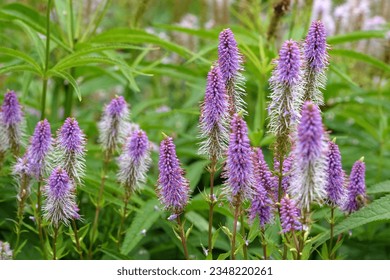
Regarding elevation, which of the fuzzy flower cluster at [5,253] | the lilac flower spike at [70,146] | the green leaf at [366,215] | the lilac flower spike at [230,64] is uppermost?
the lilac flower spike at [230,64]

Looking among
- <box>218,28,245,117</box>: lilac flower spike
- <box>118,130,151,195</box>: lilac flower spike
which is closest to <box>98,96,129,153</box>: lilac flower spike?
<box>118,130,151,195</box>: lilac flower spike

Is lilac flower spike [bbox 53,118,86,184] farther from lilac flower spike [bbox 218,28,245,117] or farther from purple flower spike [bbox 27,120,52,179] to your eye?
lilac flower spike [bbox 218,28,245,117]

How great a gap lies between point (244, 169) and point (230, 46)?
17.7 inches

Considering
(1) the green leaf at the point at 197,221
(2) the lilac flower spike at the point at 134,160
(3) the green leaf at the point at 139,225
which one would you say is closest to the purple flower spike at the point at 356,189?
(2) the lilac flower spike at the point at 134,160

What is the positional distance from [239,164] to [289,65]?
14.1 inches

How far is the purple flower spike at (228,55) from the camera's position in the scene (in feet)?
7.24

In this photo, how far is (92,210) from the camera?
3496mm

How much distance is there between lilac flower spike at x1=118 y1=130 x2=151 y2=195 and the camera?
2.48 m

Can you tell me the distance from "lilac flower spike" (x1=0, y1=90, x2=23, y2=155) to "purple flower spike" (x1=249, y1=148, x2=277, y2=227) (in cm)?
110

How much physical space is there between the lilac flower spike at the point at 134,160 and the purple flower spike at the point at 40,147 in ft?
1.02

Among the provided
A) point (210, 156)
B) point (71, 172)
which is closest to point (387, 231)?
point (210, 156)

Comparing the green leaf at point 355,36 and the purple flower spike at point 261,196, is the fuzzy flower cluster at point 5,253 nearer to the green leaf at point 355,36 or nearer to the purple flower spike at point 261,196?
the purple flower spike at point 261,196
